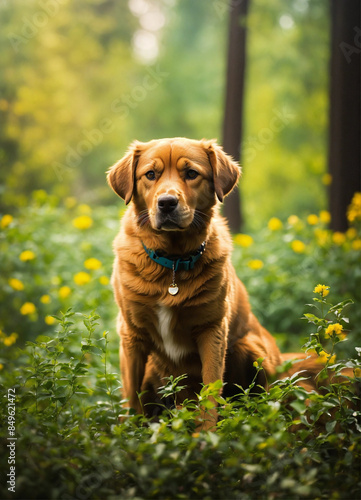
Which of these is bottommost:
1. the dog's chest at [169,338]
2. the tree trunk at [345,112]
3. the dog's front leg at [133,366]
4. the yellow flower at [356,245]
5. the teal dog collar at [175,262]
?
the dog's front leg at [133,366]

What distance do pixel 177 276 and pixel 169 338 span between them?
1.21ft

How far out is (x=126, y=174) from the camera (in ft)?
11.0

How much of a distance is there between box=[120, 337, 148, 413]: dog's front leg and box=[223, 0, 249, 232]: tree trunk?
547cm

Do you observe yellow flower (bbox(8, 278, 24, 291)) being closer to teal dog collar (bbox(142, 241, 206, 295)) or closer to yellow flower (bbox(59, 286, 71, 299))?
yellow flower (bbox(59, 286, 71, 299))

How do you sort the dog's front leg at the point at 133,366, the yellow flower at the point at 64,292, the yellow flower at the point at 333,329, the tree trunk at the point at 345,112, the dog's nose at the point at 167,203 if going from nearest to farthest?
the yellow flower at the point at 333,329
the dog's nose at the point at 167,203
the dog's front leg at the point at 133,366
the yellow flower at the point at 64,292
the tree trunk at the point at 345,112

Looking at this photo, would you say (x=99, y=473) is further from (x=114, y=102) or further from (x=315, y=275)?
(x=114, y=102)

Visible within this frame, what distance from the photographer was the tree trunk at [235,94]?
841 cm

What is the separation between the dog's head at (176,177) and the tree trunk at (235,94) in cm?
509

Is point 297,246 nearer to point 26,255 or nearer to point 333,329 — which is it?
point 26,255

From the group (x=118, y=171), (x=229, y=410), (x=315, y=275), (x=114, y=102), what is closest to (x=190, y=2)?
(x=114, y=102)

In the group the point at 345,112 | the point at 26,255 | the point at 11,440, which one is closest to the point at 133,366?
the point at 11,440

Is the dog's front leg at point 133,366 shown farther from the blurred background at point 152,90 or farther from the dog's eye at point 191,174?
the blurred background at point 152,90

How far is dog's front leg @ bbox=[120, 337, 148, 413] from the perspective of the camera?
324cm

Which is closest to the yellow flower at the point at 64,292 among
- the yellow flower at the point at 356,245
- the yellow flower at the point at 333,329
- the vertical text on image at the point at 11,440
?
the vertical text on image at the point at 11,440
